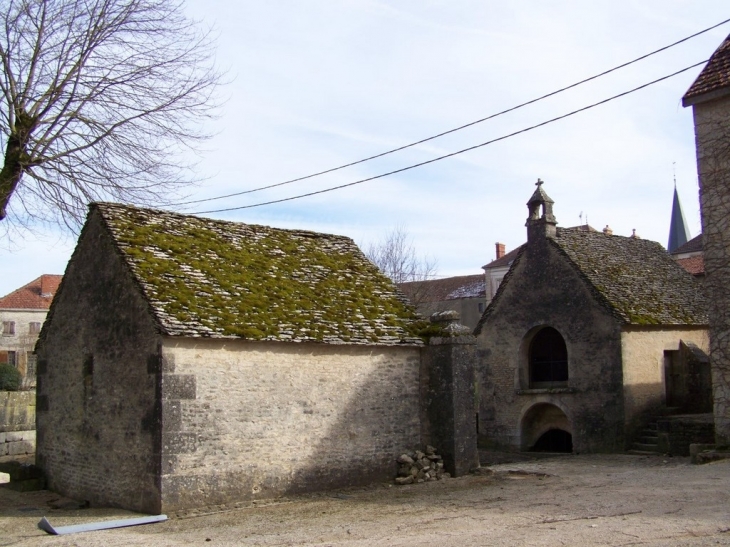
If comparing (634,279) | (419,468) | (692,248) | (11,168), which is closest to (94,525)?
(419,468)

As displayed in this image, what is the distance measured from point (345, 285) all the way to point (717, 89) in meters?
9.38

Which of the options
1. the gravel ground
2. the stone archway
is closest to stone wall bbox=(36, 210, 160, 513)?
the gravel ground

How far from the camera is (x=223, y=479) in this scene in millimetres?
12641

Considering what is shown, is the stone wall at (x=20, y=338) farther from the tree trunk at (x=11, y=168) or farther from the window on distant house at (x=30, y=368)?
the tree trunk at (x=11, y=168)

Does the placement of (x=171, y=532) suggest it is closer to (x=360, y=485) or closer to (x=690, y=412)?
(x=360, y=485)

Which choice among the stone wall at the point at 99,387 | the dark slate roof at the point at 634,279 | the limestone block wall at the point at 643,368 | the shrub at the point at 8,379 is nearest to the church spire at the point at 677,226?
the dark slate roof at the point at 634,279

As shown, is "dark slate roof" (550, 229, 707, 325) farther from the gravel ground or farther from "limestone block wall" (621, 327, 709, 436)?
the gravel ground

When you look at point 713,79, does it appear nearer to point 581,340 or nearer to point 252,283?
point 581,340

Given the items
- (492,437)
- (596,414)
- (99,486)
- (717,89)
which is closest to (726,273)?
(717,89)

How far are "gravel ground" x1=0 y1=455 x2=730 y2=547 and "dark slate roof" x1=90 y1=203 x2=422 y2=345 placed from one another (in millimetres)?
3055

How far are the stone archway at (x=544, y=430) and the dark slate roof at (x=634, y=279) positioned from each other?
415cm

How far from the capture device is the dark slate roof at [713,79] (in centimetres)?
1656

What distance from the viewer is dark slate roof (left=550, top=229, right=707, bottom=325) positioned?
22391 millimetres

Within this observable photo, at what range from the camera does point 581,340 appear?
2266 centimetres
